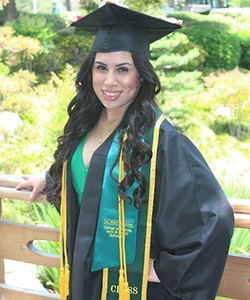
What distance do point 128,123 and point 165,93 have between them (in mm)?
6125

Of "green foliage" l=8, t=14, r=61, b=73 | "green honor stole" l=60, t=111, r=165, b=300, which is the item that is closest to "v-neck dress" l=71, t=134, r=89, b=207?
"green honor stole" l=60, t=111, r=165, b=300

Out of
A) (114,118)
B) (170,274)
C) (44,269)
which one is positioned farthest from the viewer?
(44,269)

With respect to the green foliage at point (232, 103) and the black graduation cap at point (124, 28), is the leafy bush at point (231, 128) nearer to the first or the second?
the green foliage at point (232, 103)

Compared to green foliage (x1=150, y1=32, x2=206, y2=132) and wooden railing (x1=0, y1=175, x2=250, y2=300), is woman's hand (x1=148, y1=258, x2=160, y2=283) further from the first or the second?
green foliage (x1=150, y1=32, x2=206, y2=132)

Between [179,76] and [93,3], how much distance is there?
7.56 ft

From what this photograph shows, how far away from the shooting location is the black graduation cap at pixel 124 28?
5.03 ft

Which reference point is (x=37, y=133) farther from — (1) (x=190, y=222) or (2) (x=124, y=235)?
(1) (x=190, y=222)

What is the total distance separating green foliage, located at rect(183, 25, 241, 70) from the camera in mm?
11086

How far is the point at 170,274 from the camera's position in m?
1.46

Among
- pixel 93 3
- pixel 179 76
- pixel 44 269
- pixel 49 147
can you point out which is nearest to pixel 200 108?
pixel 179 76

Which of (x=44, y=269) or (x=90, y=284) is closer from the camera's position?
(x=90, y=284)

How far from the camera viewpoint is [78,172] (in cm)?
168

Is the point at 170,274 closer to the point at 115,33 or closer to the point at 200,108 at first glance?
the point at 115,33

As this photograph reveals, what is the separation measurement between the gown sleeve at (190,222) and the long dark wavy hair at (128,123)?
0.08 metres
